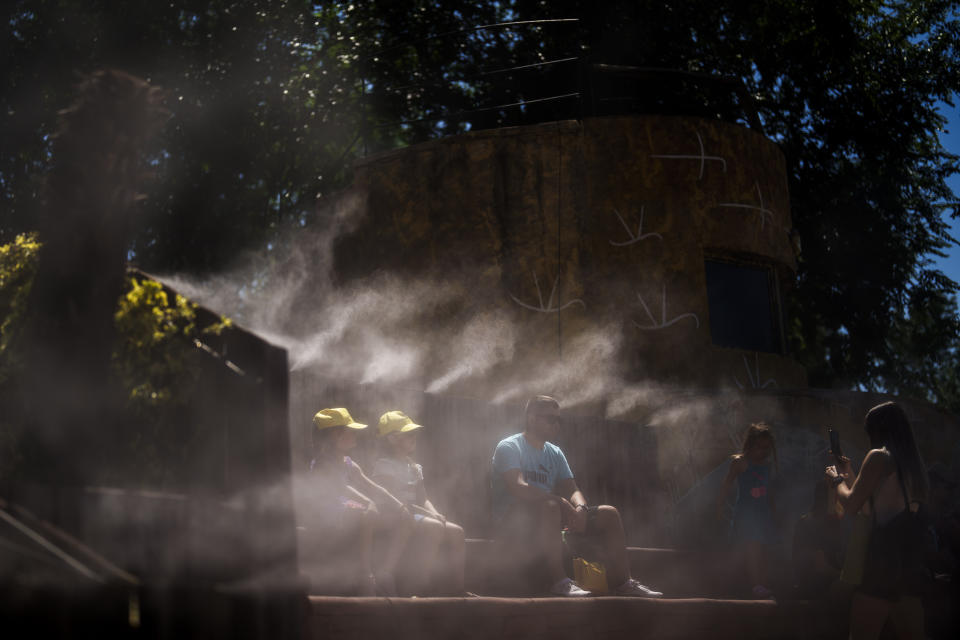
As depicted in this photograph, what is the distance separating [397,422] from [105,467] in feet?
9.22

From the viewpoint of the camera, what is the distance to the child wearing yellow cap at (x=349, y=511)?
→ 496 cm

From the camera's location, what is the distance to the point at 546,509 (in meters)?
6.02

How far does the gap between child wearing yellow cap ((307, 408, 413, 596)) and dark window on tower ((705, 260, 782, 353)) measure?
8.56m

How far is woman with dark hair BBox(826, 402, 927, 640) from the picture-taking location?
4.97 metres

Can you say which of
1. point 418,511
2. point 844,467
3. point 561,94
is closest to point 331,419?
point 418,511

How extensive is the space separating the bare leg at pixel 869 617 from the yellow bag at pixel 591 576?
1.60 m

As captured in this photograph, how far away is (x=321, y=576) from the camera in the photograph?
4918 mm

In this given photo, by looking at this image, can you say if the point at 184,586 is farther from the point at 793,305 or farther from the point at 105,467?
the point at 793,305

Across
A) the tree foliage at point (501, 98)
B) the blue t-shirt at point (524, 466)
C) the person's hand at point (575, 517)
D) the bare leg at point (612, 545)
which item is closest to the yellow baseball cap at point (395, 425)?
the blue t-shirt at point (524, 466)

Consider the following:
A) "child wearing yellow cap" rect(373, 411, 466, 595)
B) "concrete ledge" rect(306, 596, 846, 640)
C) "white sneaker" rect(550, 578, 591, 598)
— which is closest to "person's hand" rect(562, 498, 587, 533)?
"white sneaker" rect(550, 578, 591, 598)

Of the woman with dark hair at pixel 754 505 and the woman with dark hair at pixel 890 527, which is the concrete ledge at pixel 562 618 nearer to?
the woman with dark hair at pixel 754 505

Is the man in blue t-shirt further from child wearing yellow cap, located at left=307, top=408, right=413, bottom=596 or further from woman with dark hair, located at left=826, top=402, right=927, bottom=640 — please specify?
woman with dark hair, located at left=826, top=402, right=927, bottom=640

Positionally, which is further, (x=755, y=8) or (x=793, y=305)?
(x=793, y=305)

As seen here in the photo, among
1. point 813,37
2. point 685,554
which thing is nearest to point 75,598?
point 685,554
